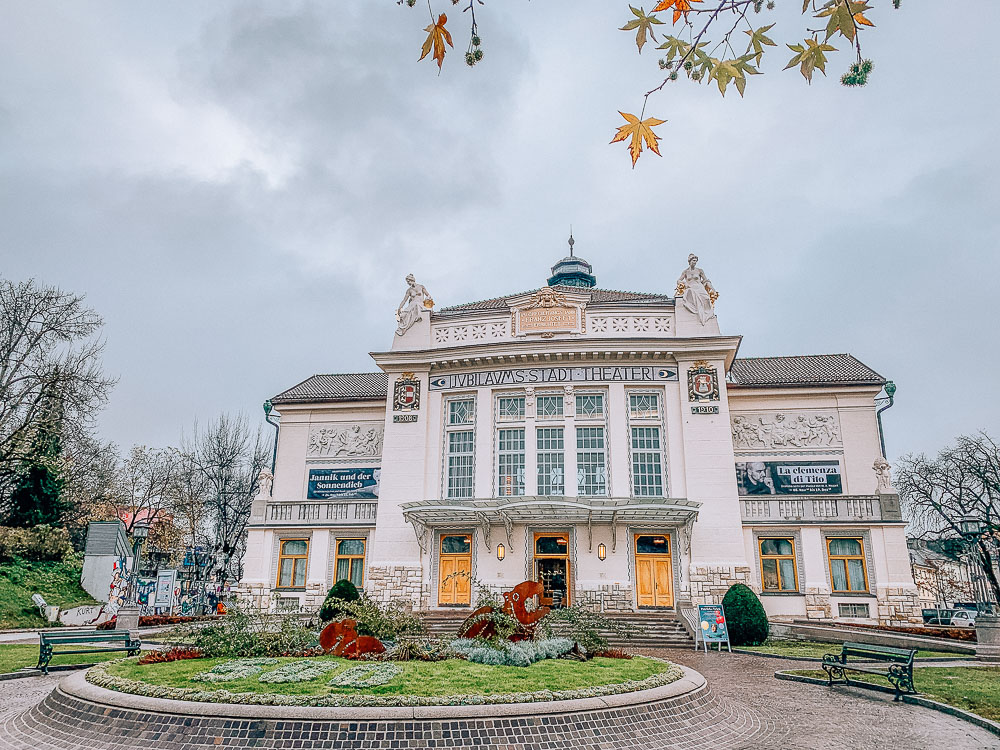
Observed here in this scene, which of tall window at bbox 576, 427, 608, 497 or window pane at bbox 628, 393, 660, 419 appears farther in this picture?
window pane at bbox 628, 393, 660, 419

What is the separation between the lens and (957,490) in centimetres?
3384

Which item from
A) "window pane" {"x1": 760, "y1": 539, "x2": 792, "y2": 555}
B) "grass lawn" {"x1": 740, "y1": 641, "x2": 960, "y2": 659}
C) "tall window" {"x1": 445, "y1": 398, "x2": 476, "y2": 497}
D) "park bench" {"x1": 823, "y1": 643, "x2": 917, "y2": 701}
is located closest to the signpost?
"grass lawn" {"x1": 740, "y1": 641, "x2": 960, "y2": 659}

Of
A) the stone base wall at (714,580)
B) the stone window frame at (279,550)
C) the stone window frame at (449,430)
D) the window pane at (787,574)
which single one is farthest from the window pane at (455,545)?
the window pane at (787,574)

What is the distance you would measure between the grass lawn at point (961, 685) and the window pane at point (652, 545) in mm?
10532

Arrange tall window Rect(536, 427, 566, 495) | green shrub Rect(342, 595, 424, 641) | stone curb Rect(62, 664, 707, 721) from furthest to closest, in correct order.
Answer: tall window Rect(536, 427, 566, 495) < green shrub Rect(342, 595, 424, 641) < stone curb Rect(62, 664, 707, 721)

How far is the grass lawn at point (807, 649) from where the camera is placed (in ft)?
53.8

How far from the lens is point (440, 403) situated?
27.5 m

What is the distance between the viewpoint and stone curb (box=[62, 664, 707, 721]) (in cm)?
738

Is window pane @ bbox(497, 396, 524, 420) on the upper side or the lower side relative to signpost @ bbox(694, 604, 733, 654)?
upper

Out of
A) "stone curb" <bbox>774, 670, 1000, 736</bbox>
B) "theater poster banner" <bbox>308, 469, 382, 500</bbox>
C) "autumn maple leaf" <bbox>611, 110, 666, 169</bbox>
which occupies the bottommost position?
"stone curb" <bbox>774, 670, 1000, 736</bbox>

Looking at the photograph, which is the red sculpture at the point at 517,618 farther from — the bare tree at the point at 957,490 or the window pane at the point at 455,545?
the bare tree at the point at 957,490

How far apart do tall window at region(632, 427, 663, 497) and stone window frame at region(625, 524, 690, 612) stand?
1204 millimetres

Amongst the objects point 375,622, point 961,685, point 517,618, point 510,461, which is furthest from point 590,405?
point 961,685

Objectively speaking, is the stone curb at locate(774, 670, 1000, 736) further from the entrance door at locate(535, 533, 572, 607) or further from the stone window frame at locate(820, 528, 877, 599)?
the stone window frame at locate(820, 528, 877, 599)
